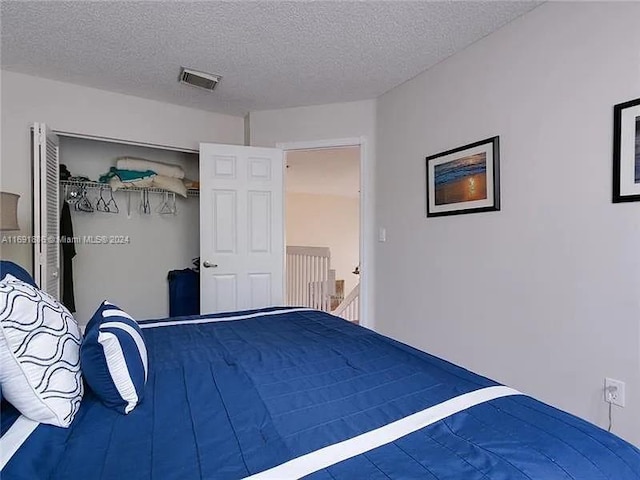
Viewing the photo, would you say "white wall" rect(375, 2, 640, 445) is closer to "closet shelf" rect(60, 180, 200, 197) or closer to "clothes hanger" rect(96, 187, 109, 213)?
"closet shelf" rect(60, 180, 200, 197)

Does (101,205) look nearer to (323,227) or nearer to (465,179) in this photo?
(465,179)

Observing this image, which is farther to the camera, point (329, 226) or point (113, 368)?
point (329, 226)

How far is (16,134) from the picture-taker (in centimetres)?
277

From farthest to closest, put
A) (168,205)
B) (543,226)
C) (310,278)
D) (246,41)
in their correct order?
(310,278), (168,205), (246,41), (543,226)

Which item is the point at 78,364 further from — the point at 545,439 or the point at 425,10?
the point at 425,10

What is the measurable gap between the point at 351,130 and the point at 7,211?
8.51 feet

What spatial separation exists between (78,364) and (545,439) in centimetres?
116

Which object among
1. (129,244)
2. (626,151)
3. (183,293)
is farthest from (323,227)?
(626,151)

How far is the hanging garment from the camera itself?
3137 mm

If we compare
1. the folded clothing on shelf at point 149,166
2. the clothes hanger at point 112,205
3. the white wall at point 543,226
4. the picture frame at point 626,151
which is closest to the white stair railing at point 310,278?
the folded clothing on shelf at point 149,166

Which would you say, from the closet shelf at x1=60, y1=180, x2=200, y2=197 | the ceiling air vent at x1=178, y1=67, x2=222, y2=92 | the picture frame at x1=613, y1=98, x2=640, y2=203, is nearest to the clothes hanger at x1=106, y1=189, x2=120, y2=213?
the closet shelf at x1=60, y1=180, x2=200, y2=197

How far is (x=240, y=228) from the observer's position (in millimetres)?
3359

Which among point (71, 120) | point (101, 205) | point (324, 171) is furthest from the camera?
point (324, 171)

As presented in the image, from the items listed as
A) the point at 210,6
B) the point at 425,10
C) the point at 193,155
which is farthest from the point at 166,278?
the point at 425,10
